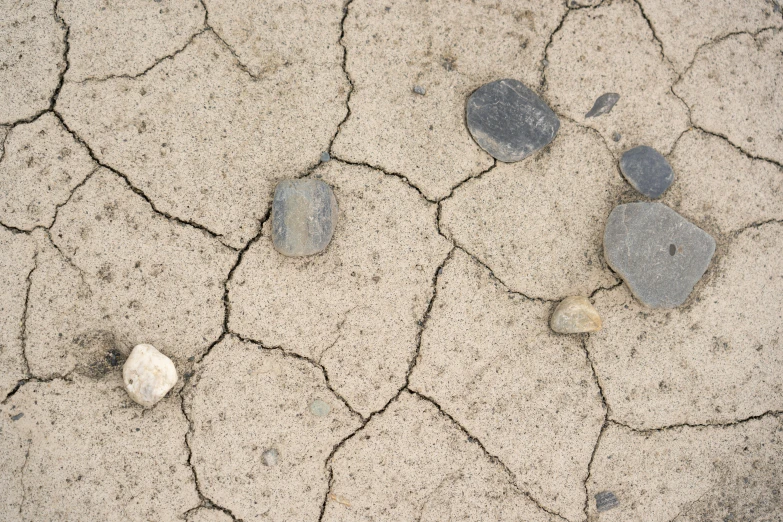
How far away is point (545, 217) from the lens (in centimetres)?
198

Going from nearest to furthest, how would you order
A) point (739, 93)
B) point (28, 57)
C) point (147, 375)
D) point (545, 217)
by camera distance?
1. point (147, 375)
2. point (28, 57)
3. point (545, 217)
4. point (739, 93)

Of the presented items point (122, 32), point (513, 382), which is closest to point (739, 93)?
point (513, 382)

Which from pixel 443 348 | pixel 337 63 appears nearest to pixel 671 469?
pixel 443 348

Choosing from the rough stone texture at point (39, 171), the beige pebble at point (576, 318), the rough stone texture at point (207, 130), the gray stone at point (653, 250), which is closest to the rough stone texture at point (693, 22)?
the gray stone at point (653, 250)

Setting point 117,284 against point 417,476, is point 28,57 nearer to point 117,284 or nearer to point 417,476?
point 117,284

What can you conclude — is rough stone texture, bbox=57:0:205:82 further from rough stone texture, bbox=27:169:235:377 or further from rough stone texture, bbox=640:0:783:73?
rough stone texture, bbox=640:0:783:73

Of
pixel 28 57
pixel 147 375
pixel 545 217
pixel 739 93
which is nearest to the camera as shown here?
pixel 147 375

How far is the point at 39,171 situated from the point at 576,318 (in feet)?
6.51

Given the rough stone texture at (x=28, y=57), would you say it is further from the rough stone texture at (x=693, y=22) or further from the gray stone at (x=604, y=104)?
the rough stone texture at (x=693, y=22)

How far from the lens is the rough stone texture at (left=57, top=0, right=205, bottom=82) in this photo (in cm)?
188

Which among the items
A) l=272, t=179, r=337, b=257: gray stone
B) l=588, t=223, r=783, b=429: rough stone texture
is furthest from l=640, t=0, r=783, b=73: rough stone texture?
l=272, t=179, r=337, b=257: gray stone

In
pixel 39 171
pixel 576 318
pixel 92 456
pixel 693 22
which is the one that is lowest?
pixel 92 456

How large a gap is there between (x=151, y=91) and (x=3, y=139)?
1.76 feet

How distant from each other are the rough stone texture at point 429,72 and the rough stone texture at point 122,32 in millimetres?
615
